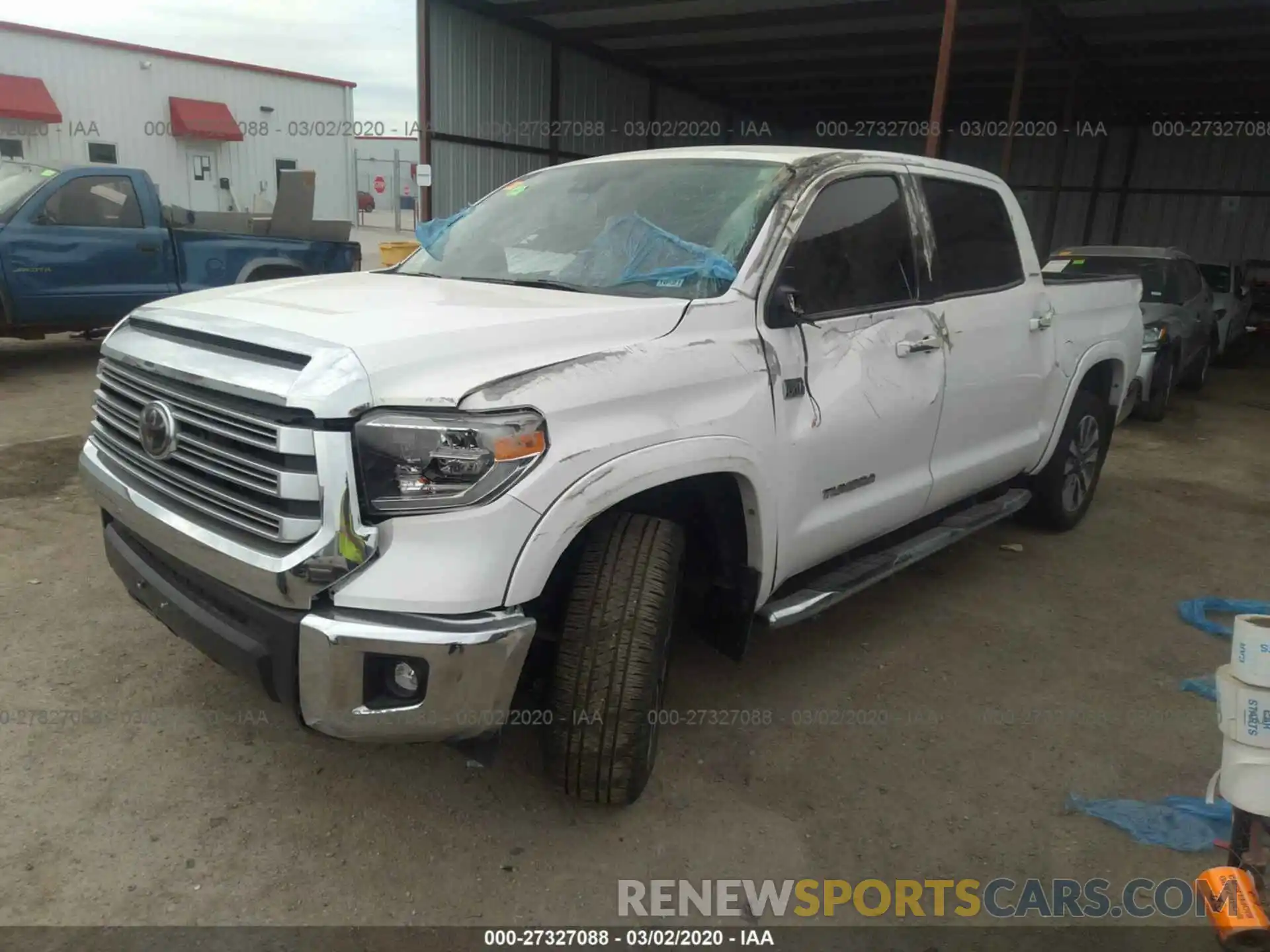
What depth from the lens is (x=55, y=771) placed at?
2799mm

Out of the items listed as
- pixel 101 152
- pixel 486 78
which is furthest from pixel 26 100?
pixel 486 78

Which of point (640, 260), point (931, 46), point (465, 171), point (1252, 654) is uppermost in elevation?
point (931, 46)

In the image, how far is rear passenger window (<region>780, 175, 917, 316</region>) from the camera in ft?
10.2

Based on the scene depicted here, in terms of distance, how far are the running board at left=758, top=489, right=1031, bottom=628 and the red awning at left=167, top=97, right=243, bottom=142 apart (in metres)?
22.9

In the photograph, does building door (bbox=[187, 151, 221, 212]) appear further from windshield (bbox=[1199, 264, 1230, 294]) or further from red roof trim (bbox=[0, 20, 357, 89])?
windshield (bbox=[1199, 264, 1230, 294])

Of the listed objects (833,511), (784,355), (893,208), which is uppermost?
(893,208)

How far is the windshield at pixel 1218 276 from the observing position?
12.4m

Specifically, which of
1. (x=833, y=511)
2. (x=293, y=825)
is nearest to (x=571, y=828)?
(x=293, y=825)

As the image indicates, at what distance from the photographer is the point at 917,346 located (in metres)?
3.47

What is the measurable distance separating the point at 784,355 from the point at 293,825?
200cm

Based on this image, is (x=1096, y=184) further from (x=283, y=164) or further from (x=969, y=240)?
(x=283, y=164)

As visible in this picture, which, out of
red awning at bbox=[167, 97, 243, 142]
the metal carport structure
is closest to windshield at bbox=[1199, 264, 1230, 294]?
the metal carport structure

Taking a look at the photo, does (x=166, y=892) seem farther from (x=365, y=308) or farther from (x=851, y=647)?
(x=851, y=647)

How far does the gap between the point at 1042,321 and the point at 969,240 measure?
0.64 meters
